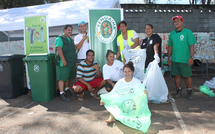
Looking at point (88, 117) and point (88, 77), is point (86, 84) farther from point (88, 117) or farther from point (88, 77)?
point (88, 117)

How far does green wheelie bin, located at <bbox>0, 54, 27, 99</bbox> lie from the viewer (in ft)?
14.4

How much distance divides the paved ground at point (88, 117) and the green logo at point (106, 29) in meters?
1.81

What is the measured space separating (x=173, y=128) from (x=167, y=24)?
30.5ft

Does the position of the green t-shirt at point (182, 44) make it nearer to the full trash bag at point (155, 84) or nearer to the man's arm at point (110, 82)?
the full trash bag at point (155, 84)

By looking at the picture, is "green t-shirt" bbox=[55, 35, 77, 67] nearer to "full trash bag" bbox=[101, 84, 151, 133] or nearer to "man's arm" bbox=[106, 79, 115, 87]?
"man's arm" bbox=[106, 79, 115, 87]

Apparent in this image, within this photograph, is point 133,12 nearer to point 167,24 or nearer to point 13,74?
point 167,24

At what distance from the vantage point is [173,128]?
271cm

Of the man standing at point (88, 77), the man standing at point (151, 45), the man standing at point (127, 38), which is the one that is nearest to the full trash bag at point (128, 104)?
the man standing at point (151, 45)

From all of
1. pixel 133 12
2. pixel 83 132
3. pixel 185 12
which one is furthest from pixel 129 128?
pixel 185 12

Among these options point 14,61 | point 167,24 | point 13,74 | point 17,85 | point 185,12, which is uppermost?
point 185,12

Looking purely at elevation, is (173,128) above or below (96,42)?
below

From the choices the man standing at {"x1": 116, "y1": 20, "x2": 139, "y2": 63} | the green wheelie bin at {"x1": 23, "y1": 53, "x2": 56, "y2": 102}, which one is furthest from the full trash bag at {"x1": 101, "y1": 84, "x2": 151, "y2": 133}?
the green wheelie bin at {"x1": 23, "y1": 53, "x2": 56, "y2": 102}

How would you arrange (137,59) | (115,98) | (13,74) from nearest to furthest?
(115,98), (137,59), (13,74)

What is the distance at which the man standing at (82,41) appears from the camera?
4684 millimetres
